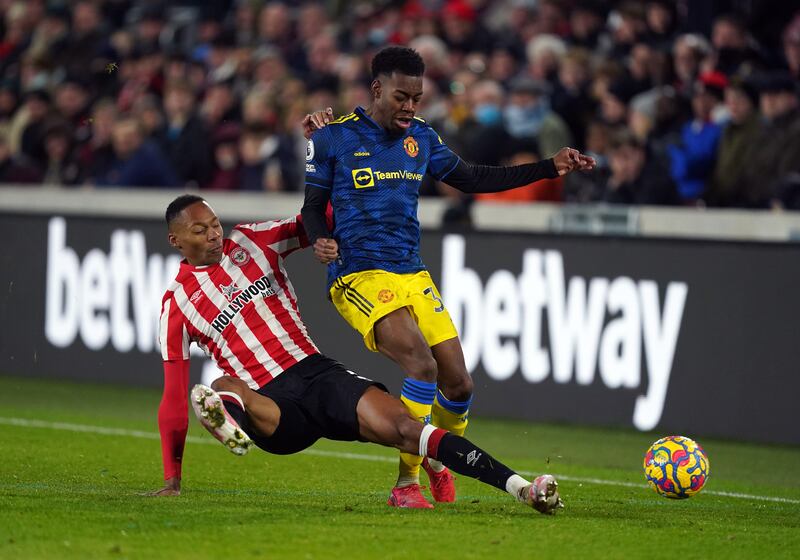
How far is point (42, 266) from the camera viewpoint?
13.5 meters

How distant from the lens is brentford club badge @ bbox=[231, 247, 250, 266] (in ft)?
23.7

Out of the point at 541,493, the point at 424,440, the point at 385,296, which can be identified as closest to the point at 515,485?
the point at 541,493

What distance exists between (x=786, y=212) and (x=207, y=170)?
6496 mm

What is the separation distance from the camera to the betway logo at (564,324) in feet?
35.9

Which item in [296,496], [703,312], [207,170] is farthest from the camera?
[207,170]

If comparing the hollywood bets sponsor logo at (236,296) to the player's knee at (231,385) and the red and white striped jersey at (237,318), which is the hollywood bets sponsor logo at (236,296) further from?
the player's knee at (231,385)

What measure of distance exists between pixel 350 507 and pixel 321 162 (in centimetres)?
168

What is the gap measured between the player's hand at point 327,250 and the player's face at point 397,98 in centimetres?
76

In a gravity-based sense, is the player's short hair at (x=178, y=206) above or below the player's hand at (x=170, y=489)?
above

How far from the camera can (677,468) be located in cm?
724

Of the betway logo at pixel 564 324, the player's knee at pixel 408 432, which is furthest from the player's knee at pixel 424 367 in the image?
the betway logo at pixel 564 324

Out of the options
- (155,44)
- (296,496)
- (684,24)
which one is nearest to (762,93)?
(684,24)

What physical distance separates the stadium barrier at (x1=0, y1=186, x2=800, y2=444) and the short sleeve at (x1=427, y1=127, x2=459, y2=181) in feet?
12.8

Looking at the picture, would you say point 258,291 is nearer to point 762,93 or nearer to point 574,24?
point 762,93
